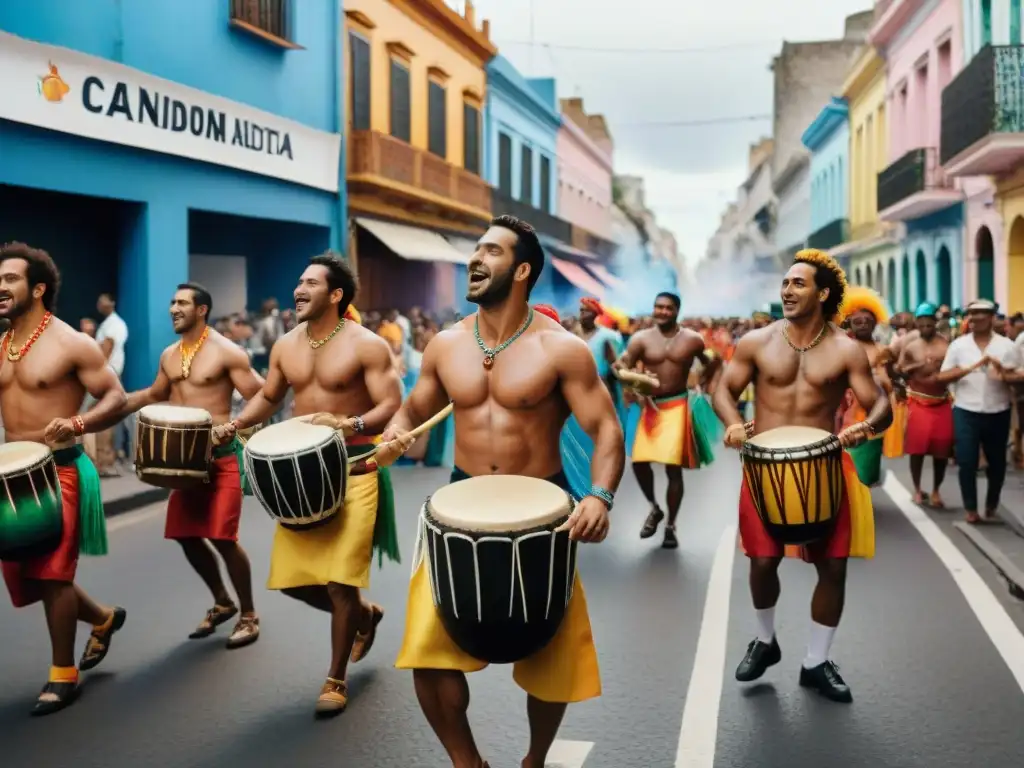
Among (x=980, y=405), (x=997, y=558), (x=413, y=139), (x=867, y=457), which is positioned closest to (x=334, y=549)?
(x=997, y=558)

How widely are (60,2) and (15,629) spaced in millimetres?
8787

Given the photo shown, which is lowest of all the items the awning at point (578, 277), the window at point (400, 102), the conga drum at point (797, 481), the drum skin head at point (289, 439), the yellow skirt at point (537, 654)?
the yellow skirt at point (537, 654)

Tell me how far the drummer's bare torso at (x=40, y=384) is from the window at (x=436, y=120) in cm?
2083

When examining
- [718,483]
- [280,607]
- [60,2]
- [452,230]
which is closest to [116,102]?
[60,2]

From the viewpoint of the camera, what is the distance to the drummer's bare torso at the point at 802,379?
5539mm

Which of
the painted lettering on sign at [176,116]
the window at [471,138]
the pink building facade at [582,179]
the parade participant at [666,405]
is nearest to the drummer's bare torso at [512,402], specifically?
the parade participant at [666,405]

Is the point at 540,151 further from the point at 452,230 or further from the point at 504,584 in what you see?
the point at 504,584

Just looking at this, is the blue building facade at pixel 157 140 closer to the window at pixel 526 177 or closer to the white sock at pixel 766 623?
the white sock at pixel 766 623

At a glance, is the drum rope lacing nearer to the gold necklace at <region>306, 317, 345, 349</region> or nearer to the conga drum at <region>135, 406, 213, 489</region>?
the gold necklace at <region>306, 317, 345, 349</region>

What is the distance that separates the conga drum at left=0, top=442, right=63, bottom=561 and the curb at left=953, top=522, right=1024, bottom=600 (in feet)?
17.4

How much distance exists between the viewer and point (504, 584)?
11.5 ft

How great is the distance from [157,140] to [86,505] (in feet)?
33.1

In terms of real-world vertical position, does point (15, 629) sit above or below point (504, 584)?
below

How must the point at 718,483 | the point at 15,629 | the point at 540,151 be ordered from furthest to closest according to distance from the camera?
the point at 540,151, the point at 718,483, the point at 15,629
